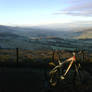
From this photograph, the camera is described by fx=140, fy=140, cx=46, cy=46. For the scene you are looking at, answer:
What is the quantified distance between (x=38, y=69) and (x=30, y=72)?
1.39 m

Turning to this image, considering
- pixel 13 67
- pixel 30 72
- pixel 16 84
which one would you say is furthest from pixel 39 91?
pixel 13 67

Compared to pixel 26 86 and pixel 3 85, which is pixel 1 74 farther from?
pixel 26 86

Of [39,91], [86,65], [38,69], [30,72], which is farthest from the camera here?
[86,65]

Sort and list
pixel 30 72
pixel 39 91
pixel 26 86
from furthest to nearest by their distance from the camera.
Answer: pixel 30 72, pixel 26 86, pixel 39 91

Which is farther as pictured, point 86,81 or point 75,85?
point 86,81

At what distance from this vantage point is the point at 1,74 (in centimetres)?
1289

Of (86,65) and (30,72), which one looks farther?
(86,65)

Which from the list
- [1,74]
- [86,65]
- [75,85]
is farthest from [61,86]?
[86,65]

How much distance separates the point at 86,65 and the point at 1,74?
10.3m

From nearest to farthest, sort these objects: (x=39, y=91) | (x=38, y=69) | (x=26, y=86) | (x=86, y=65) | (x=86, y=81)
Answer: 1. (x=39, y=91)
2. (x=26, y=86)
3. (x=86, y=81)
4. (x=38, y=69)
5. (x=86, y=65)

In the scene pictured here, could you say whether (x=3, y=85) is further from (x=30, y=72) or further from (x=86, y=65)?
(x=86, y=65)

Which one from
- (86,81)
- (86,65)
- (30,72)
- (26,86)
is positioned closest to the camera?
(26,86)

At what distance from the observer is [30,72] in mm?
14078

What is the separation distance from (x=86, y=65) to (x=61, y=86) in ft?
24.7
